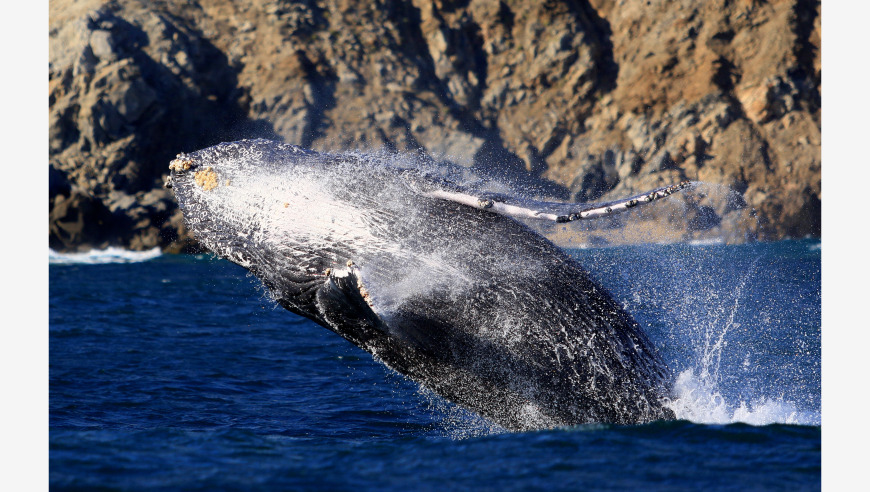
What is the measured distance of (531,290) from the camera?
9.04 metres

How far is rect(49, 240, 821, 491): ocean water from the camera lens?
7.38 meters

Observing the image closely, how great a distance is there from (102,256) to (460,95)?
2963cm

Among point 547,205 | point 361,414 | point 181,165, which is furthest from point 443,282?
point 361,414

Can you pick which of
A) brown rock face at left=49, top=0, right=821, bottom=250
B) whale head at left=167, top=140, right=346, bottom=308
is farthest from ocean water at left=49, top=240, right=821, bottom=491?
brown rock face at left=49, top=0, right=821, bottom=250

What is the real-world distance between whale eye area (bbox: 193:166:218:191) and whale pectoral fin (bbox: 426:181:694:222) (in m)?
2.49

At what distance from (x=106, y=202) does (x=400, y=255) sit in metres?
55.8

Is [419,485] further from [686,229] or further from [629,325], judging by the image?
[686,229]

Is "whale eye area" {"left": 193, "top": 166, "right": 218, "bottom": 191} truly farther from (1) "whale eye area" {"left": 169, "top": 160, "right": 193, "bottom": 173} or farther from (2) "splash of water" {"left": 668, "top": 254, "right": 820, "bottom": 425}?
(2) "splash of water" {"left": 668, "top": 254, "right": 820, "bottom": 425}

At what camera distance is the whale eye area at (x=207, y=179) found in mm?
9664

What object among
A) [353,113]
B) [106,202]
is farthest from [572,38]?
[106,202]

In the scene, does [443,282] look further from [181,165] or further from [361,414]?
[361,414]

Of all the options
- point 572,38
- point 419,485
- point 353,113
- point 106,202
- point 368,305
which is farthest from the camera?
point 572,38

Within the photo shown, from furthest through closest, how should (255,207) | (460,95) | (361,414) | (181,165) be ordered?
(460,95) → (361,414) → (181,165) → (255,207)

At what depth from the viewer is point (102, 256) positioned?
172 ft
